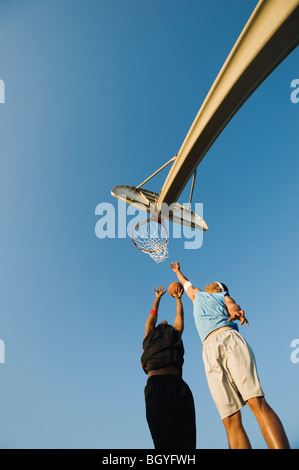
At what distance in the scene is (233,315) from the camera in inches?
111

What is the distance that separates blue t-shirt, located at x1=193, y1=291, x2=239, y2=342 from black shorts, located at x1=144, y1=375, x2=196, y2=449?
2.21 ft

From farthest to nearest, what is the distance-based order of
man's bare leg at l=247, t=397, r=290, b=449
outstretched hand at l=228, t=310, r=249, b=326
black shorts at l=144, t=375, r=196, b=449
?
outstretched hand at l=228, t=310, r=249, b=326 → black shorts at l=144, t=375, r=196, b=449 → man's bare leg at l=247, t=397, r=290, b=449

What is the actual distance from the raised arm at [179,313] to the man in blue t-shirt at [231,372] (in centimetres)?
37

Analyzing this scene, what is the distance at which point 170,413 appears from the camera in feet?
9.01

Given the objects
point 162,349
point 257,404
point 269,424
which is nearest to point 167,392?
point 162,349

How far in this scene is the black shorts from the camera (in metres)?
2.62

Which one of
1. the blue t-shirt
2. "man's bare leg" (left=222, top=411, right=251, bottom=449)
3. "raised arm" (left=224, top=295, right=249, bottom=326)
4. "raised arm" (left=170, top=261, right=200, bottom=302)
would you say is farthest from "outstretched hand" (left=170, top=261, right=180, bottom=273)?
"man's bare leg" (left=222, top=411, right=251, bottom=449)

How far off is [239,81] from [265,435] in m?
3.97

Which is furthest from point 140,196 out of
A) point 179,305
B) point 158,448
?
point 158,448

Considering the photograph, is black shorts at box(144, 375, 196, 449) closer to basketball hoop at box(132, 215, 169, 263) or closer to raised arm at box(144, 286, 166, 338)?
raised arm at box(144, 286, 166, 338)

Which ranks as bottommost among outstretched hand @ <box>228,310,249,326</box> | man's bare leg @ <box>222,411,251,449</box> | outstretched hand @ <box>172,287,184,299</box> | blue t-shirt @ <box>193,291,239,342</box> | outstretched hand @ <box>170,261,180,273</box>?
man's bare leg @ <box>222,411,251,449</box>

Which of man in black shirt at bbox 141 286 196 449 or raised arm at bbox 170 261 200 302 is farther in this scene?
raised arm at bbox 170 261 200 302
